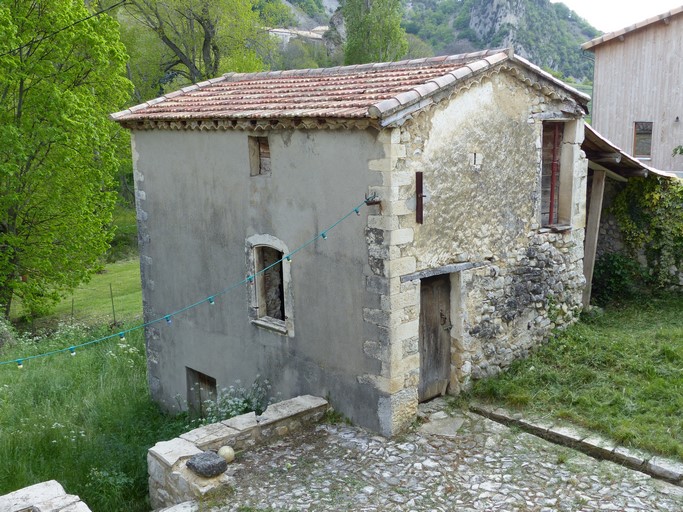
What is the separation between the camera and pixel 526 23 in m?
66.6

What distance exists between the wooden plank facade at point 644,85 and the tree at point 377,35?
17.0 meters

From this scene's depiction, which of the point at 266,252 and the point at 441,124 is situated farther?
the point at 266,252

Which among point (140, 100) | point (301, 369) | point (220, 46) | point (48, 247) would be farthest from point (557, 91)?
point (140, 100)

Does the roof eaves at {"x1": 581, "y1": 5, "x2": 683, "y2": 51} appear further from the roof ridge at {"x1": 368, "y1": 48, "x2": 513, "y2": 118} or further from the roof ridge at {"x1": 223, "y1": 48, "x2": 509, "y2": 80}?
the roof ridge at {"x1": 368, "y1": 48, "x2": 513, "y2": 118}

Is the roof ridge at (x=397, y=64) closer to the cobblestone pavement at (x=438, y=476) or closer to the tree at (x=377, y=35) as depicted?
the cobblestone pavement at (x=438, y=476)

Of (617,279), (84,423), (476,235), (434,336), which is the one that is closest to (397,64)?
(476,235)

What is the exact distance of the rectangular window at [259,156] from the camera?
29.6 ft

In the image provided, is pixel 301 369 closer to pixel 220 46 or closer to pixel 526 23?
pixel 220 46

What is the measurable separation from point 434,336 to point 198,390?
4455 mm

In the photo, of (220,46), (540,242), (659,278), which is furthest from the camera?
(220,46)

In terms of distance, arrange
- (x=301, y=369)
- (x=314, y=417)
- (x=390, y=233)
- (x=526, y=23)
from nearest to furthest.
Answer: (x=390, y=233), (x=314, y=417), (x=301, y=369), (x=526, y=23)

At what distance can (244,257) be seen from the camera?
945 centimetres

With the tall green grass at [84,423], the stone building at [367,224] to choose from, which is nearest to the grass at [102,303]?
the tall green grass at [84,423]

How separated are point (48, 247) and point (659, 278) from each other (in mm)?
13963
